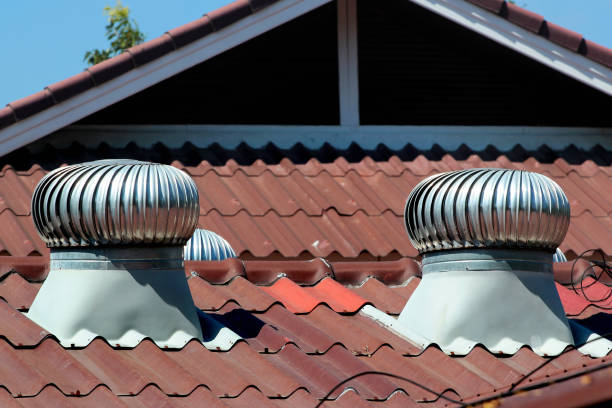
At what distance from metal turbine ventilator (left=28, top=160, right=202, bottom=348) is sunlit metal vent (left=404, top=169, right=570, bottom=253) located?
1422 mm

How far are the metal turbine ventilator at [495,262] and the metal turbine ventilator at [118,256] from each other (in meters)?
1.42

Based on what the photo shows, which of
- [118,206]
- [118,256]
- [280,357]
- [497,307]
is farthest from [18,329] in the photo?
[497,307]

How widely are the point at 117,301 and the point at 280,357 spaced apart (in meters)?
0.86

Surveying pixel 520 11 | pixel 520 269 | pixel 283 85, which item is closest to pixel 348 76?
pixel 283 85

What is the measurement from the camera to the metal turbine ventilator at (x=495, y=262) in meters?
5.69

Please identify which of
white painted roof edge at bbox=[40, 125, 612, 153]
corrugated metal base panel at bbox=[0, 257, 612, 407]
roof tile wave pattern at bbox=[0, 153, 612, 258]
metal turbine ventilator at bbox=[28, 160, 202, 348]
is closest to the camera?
corrugated metal base panel at bbox=[0, 257, 612, 407]

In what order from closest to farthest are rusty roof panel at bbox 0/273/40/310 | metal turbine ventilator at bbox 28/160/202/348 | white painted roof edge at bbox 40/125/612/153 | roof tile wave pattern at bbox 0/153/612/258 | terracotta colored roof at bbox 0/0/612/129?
1. metal turbine ventilator at bbox 28/160/202/348
2. rusty roof panel at bbox 0/273/40/310
3. roof tile wave pattern at bbox 0/153/612/258
4. terracotta colored roof at bbox 0/0/612/129
5. white painted roof edge at bbox 40/125/612/153

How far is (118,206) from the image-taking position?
5145mm

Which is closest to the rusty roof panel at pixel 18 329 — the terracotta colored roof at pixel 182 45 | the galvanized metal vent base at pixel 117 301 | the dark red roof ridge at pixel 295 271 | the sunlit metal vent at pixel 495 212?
the galvanized metal vent base at pixel 117 301

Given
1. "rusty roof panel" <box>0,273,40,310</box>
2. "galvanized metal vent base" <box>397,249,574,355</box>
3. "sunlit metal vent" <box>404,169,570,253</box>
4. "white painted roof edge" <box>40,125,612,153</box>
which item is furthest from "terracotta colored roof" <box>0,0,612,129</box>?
"galvanized metal vent base" <box>397,249,574,355</box>

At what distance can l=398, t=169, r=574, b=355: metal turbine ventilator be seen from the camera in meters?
5.69

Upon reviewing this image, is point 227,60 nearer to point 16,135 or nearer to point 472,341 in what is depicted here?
point 16,135

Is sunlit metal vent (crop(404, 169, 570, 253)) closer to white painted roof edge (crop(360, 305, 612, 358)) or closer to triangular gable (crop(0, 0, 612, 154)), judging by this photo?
white painted roof edge (crop(360, 305, 612, 358))

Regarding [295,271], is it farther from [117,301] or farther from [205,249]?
[117,301]
